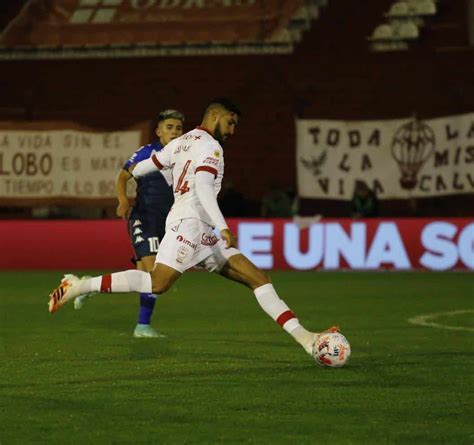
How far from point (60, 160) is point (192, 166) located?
46.5 feet

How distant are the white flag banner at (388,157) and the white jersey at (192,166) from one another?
43.2ft

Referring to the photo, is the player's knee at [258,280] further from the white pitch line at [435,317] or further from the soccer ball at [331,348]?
the white pitch line at [435,317]

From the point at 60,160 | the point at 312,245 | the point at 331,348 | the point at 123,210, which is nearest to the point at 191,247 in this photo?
the point at 331,348

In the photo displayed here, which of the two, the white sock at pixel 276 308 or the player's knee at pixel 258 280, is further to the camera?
the player's knee at pixel 258 280

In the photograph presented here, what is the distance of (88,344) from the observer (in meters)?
11.8

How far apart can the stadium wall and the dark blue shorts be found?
9.63 meters

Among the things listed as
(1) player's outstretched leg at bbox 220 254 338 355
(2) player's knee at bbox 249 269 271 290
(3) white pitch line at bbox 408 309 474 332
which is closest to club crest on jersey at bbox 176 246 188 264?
(1) player's outstretched leg at bbox 220 254 338 355

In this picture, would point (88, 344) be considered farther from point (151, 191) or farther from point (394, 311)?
point (394, 311)

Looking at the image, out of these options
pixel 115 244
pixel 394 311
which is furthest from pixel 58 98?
pixel 394 311

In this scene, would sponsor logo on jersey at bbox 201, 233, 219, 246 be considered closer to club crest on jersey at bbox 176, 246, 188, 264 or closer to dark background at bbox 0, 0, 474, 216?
club crest on jersey at bbox 176, 246, 188, 264

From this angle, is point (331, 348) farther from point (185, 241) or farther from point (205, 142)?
point (205, 142)

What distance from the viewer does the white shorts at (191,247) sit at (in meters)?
10.2

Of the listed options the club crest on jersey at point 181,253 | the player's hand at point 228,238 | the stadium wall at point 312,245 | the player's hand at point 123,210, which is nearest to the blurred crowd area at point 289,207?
the stadium wall at point 312,245

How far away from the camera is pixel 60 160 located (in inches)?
950
